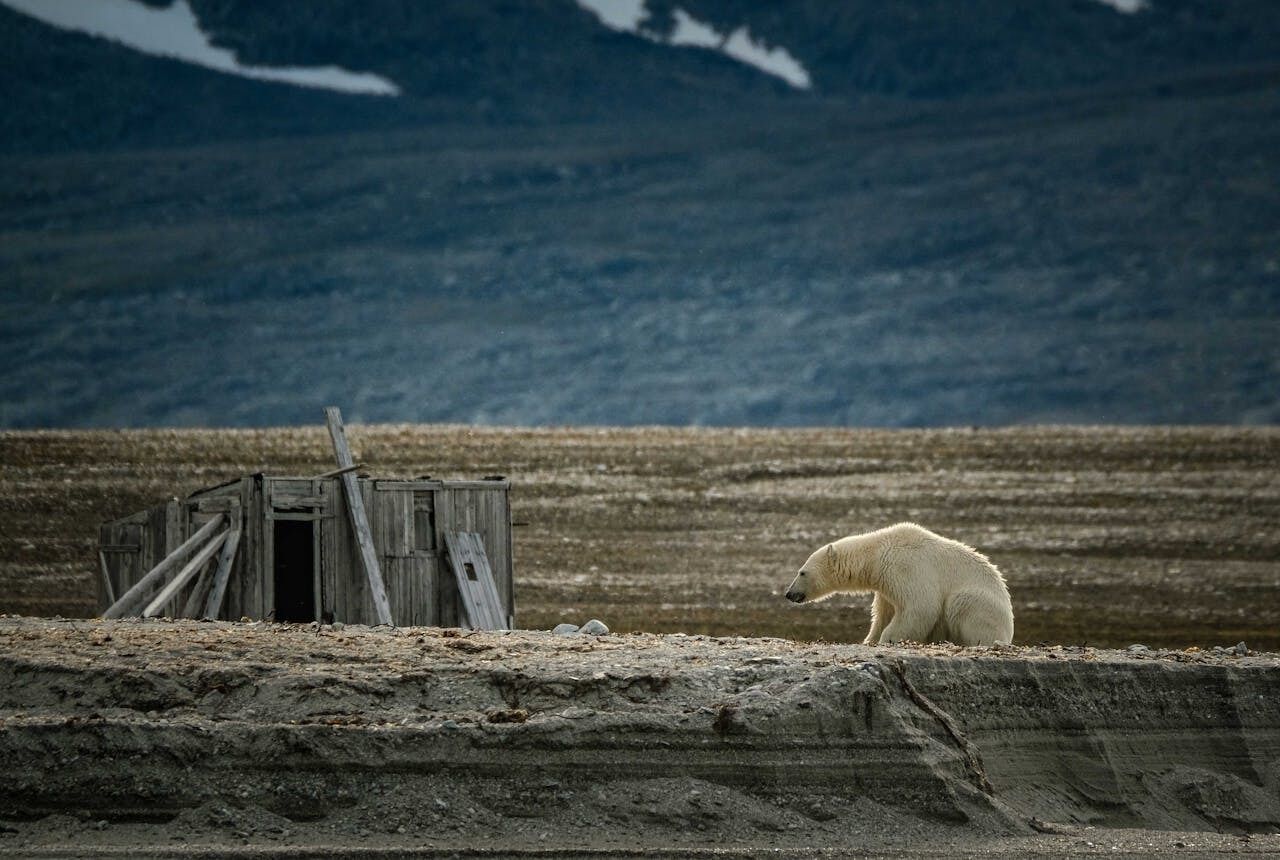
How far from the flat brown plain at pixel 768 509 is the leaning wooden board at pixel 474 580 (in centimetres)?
1270

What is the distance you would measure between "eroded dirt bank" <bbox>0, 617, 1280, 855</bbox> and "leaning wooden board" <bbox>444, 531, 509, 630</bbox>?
698 cm

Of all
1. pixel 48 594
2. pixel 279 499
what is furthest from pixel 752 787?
pixel 48 594

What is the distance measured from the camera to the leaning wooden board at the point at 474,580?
23.3m

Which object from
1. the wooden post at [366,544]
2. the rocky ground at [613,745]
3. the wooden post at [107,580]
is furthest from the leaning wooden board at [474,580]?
the rocky ground at [613,745]

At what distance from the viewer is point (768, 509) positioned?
5672 centimetres

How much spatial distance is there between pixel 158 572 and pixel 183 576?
0.31m

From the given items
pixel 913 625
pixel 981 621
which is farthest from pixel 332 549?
pixel 981 621

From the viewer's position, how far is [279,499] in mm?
23141

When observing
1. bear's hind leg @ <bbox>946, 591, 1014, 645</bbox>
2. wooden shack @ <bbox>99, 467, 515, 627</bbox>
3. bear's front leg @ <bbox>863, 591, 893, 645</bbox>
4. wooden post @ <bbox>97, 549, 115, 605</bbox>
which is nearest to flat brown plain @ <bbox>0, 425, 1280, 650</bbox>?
wooden shack @ <bbox>99, 467, 515, 627</bbox>

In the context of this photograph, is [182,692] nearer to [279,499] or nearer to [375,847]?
[375,847]

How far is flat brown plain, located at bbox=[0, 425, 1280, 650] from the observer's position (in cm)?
4047

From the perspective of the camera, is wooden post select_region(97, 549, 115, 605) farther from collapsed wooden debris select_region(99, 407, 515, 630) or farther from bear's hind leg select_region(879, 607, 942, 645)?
bear's hind leg select_region(879, 607, 942, 645)

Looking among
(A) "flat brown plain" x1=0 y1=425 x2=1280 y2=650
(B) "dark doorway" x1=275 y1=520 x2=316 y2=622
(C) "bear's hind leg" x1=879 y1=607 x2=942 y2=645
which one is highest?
(C) "bear's hind leg" x1=879 y1=607 x2=942 y2=645

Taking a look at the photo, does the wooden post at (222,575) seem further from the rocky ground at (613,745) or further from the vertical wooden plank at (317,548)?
the rocky ground at (613,745)
